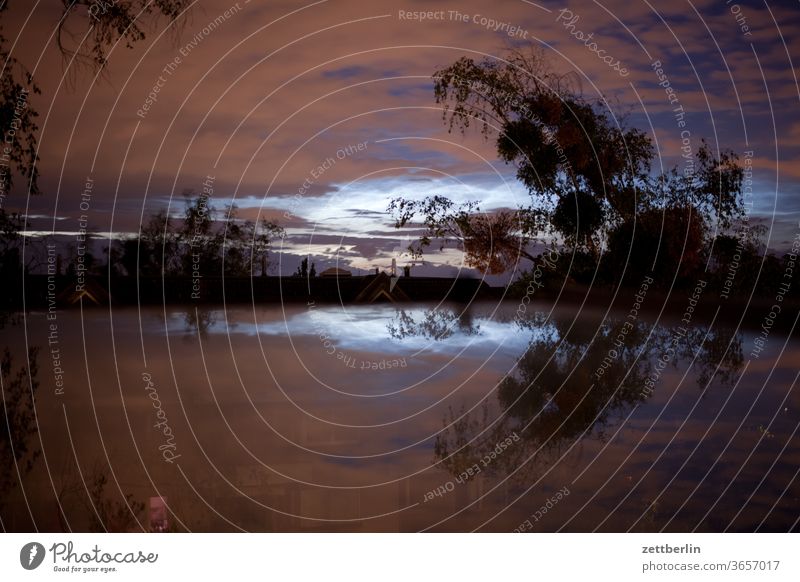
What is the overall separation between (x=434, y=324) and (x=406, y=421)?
1.96 metres

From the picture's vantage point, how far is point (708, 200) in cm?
1327

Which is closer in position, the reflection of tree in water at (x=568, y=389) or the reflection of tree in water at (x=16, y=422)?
the reflection of tree in water at (x=16, y=422)

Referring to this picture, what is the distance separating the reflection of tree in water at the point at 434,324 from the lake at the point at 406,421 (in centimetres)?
3

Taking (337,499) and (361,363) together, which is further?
(361,363)

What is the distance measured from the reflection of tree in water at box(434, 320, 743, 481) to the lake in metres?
0.03

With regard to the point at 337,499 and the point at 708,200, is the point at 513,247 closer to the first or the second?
the point at 708,200

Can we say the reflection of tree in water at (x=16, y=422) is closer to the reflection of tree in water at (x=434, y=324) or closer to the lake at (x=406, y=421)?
the lake at (x=406, y=421)

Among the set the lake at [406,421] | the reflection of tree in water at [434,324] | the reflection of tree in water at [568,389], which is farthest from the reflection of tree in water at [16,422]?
the reflection of tree in water at [568,389]

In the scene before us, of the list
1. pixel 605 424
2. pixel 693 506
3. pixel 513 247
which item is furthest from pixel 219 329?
pixel 693 506

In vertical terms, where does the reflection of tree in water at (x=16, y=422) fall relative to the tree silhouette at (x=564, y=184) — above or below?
below

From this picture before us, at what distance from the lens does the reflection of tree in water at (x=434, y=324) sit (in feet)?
42.3

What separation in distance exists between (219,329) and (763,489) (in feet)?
24.0

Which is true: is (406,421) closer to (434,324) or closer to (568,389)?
(434,324)

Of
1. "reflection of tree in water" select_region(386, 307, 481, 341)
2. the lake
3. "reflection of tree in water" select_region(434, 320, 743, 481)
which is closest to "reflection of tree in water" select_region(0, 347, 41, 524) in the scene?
the lake
